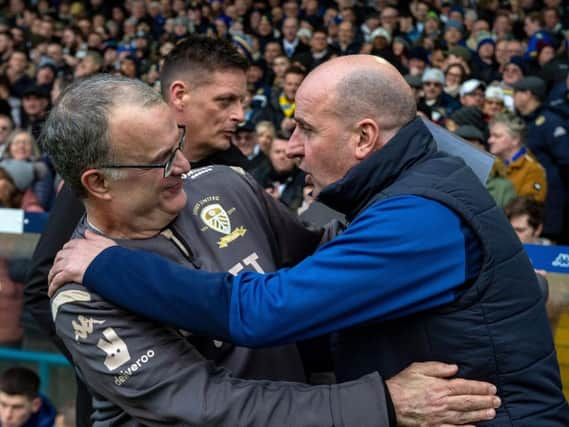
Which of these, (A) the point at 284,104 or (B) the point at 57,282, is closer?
(B) the point at 57,282

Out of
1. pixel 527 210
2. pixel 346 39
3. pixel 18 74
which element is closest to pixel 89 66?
pixel 18 74

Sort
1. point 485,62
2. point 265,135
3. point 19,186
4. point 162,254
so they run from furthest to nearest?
point 485,62 → point 265,135 → point 19,186 → point 162,254

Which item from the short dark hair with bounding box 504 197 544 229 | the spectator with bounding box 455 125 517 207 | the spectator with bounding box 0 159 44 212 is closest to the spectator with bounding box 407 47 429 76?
the spectator with bounding box 455 125 517 207

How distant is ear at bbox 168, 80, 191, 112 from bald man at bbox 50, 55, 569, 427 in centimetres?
136

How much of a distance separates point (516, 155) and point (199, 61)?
452cm

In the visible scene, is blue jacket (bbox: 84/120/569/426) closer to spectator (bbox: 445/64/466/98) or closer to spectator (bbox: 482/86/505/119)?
spectator (bbox: 482/86/505/119)

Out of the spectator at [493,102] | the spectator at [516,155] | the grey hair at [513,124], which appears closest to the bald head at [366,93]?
the spectator at [516,155]

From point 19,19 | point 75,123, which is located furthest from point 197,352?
point 19,19

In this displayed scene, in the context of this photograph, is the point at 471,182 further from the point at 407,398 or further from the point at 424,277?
the point at 407,398

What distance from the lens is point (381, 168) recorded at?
7.26 feet

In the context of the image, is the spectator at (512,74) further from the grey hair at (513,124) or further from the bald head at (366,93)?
the bald head at (366,93)

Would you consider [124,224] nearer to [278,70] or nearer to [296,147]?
[296,147]

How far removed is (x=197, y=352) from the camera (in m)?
2.19

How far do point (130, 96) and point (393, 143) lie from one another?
0.67m
